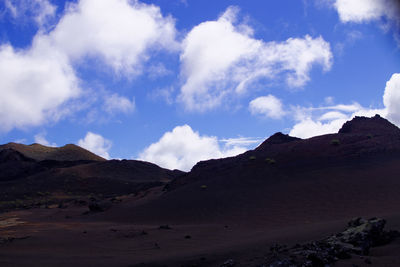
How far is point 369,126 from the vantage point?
136 feet

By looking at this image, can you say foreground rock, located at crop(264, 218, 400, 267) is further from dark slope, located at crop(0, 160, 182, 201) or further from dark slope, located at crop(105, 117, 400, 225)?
dark slope, located at crop(0, 160, 182, 201)

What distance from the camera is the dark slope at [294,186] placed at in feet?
69.5

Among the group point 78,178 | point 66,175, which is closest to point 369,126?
point 78,178

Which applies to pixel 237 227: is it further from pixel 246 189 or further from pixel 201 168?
pixel 201 168

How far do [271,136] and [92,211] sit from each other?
89.3ft

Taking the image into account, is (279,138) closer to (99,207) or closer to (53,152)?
(99,207)

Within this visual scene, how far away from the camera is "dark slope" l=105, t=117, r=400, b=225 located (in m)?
21.2

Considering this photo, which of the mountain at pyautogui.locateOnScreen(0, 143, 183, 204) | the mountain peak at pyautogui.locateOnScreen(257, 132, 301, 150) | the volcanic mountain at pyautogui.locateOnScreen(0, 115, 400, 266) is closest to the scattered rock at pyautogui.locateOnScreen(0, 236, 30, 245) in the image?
the volcanic mountain at pyautogui.locateOnScreen(0, 115, 400, 266)

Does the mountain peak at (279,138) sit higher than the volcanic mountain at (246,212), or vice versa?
the mountain peak at (279,138)

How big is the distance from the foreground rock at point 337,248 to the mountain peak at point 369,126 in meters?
32.6

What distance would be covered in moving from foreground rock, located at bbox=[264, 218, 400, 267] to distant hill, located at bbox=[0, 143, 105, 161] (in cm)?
10294

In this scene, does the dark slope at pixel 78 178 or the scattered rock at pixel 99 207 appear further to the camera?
the dark slope at pixel 78 178

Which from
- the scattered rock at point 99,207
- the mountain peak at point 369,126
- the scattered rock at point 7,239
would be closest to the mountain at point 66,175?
the scattered rock at point 99,207

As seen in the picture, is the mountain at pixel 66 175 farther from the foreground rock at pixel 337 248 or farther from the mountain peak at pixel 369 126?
the foreground rock at pixel 337 248
